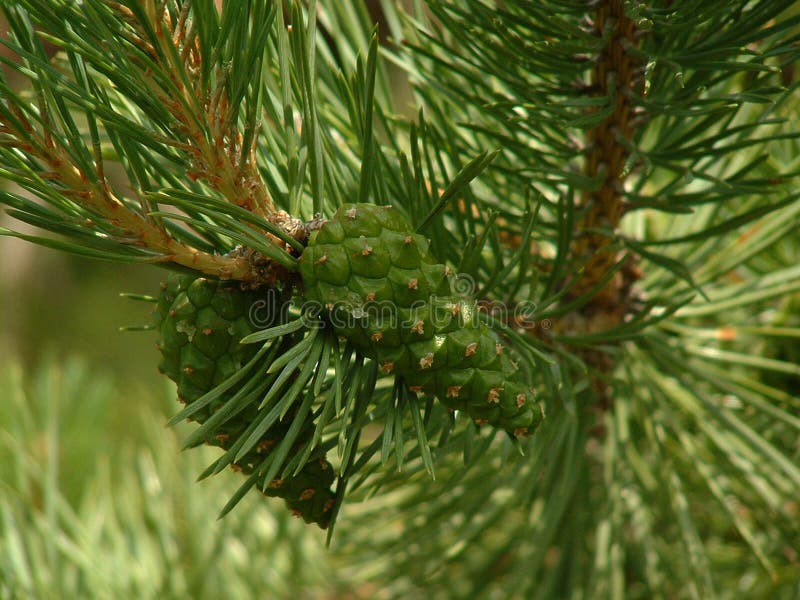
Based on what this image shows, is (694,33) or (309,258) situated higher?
(694,33)

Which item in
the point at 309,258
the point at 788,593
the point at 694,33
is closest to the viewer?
the point at 309,258

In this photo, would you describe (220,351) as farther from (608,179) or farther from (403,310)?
(608,179)

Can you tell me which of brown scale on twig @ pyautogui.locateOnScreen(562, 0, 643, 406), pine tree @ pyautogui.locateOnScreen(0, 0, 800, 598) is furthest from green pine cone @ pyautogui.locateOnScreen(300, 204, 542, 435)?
brown scale on twig @ pyautogui.locateOnScreen(562, 0, 643, 406)

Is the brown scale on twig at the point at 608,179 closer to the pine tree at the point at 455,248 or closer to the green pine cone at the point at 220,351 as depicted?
the pine tree at the point at 455,248

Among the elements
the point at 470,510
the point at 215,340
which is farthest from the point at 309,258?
the point at 470,510

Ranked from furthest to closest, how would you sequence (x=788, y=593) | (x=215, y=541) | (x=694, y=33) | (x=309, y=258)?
1. (x=215, y=541)
2. (x=788, y=593)
3. (x=694, y=33)
4. (x=309, y=258)

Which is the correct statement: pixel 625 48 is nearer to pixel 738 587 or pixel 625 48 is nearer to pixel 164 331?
pixel 164 331

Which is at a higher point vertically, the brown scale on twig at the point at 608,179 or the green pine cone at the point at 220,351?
the brown scale on twig at the point at 608,179

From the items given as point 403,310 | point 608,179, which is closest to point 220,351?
point 403,310

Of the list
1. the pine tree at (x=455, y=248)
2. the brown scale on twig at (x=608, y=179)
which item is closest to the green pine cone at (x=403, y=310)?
the pine tree at (x=455, y=248)
